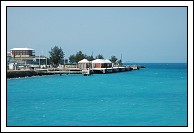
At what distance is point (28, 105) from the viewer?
65.2 ft

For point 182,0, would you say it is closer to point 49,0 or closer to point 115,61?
point 49,0

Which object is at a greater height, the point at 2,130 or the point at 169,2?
the point at 169,2

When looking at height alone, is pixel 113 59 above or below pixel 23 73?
above

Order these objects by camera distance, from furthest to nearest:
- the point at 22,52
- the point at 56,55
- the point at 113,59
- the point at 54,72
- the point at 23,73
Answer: the point at 113,59, the point at 22,52, the point at 56,55, the point at 54,72, the point at 23,73

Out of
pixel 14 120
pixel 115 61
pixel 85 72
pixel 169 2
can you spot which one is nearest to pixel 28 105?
pixel 14 120

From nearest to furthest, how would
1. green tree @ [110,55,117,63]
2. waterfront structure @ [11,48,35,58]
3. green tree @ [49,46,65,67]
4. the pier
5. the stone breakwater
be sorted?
the stone breakwater → the pier → green tree @ [49,46,65,67] → waterfront structure @ [11,48,35,58] → green tree @ [110,55,117,63]

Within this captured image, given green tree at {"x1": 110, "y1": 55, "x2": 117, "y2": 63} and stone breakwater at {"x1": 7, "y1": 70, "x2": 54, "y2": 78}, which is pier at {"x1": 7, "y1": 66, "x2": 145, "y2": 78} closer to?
stone breakwater at {"x1": 7, "y1": 70, "x2": 54, "y2": 78}

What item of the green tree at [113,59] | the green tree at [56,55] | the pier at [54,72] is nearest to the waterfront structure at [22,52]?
the green tree at [56,55]

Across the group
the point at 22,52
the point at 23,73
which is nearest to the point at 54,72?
the point at 23,73

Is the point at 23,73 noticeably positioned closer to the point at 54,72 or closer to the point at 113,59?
the point at 54,72

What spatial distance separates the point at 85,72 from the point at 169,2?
4552 centimetres

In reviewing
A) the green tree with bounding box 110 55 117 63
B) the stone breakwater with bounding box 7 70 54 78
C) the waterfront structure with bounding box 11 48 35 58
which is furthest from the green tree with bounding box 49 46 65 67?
the green tree with bounding box 110 55 117 63

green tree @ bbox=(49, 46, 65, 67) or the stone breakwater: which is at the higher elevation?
green tree @ bbox=(49, 46, 65, 67)

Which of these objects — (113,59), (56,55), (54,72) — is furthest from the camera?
(113,59)
